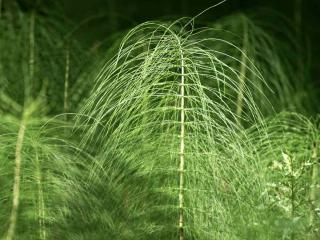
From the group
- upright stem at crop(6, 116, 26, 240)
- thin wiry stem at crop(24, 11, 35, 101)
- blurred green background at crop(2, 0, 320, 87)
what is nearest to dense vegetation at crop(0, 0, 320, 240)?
upright stem at crop(6, 116, 26, 240)

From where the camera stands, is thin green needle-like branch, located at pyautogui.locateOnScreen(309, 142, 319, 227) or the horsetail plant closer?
the horsetail plant

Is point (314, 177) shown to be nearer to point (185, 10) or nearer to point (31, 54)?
point (31, 54)

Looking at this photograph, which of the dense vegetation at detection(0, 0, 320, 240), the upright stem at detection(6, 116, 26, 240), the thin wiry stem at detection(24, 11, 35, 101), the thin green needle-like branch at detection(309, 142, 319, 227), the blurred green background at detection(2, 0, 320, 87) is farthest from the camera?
the blurred green background at detection(2, 0, 320, 87)

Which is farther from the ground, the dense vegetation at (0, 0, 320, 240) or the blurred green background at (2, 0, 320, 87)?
the blurred green background at (2, 0, 320, 87)

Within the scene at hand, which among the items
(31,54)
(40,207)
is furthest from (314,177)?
(31,54)

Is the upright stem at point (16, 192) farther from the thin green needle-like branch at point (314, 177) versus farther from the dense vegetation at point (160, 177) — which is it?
the thin green needle-like branch at point (314, 177)

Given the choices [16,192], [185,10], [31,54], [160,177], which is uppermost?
[185,10]

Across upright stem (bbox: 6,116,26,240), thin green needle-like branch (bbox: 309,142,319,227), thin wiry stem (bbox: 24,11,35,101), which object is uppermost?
thin wiry stem (bbox: 24,11,35,101)

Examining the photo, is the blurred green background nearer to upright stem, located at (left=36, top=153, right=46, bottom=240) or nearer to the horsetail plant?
the horsetail plant

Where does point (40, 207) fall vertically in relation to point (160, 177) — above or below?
below

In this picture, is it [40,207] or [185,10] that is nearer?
[40,207]

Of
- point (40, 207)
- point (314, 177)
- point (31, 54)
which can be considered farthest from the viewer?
point (31, 54)

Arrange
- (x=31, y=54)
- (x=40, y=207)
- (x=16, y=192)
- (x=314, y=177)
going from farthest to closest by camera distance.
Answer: (x=31, y=54), (x=314, y=177), (x=40, y=207), (x=16, y=192)

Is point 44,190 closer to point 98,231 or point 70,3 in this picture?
point 98,231
